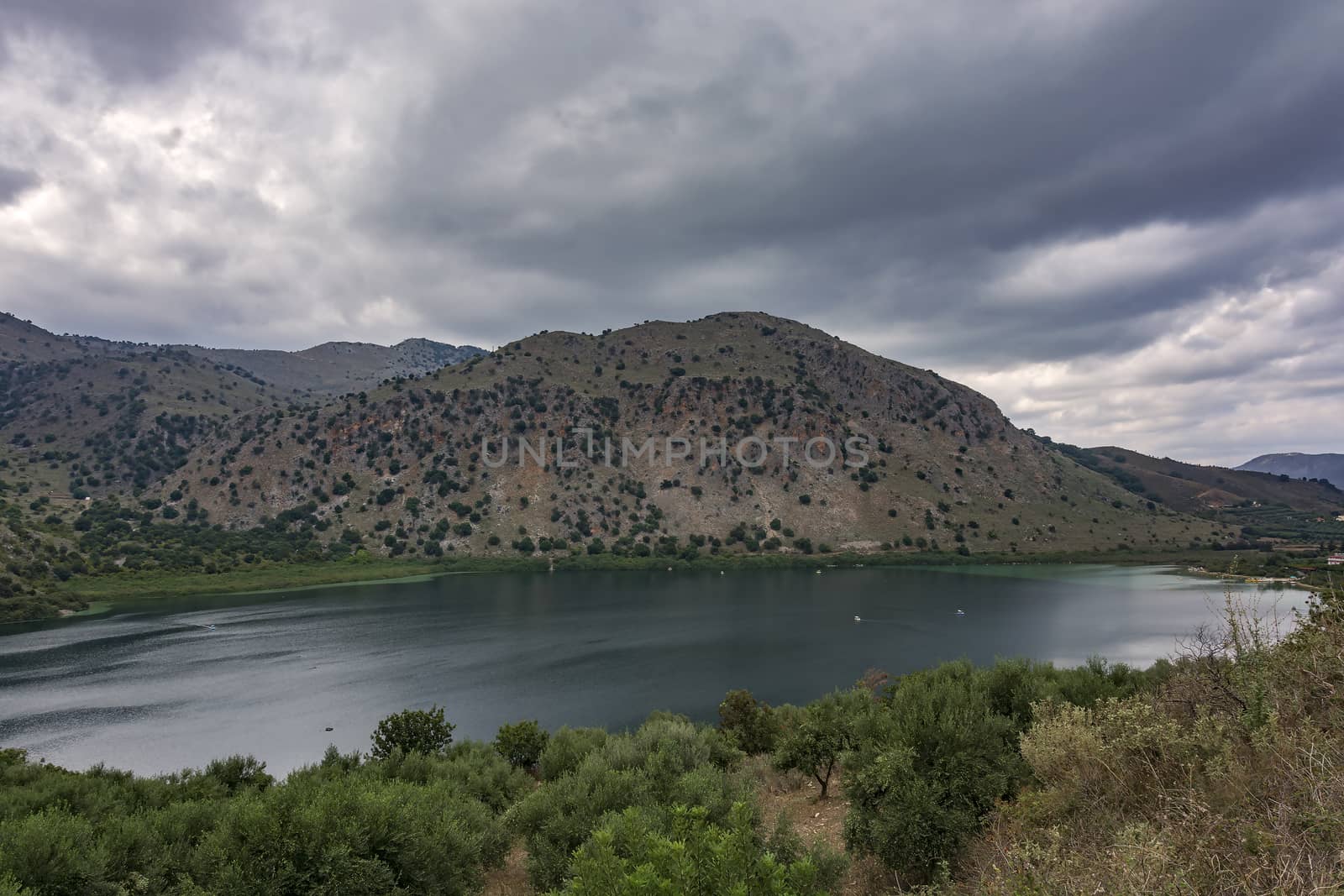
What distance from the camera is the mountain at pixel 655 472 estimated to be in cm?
11775

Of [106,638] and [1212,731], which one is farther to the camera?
[106,638]

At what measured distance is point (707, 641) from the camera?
181 feet

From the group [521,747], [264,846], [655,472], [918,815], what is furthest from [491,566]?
[918,815]

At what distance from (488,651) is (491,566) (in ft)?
183

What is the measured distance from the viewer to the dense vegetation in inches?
211

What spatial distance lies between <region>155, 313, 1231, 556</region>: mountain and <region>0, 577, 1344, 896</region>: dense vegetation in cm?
10471

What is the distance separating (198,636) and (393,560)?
49.3 metres

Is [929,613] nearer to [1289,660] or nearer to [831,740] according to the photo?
[831,740]

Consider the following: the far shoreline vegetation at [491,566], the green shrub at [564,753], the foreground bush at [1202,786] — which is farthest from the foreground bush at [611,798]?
the far shoreline vegetation at [491,566]

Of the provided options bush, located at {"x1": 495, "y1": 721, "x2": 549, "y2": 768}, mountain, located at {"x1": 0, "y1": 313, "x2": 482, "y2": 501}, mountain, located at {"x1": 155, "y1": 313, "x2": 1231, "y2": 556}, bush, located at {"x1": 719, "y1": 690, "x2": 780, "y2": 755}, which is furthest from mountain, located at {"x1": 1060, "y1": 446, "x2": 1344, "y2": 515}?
Result: mountain, located at {"x1": 0, "y1": 313, "x2": 482, "y2": 501}

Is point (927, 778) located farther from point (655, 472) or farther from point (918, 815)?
point (655, 472)

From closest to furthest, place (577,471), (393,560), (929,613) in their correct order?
(929,613) → (393,560) → (577,471)

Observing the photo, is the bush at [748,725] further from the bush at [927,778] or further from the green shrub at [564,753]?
the bush at [927,778]

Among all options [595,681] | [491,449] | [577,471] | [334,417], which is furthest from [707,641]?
[334,417]
